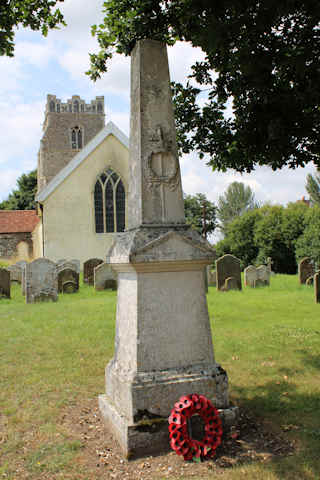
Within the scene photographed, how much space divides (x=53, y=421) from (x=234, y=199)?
52.5 metres

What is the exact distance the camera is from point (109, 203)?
25031 millimetres

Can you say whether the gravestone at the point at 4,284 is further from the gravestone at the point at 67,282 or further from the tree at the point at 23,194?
the tree at the point at 23,194

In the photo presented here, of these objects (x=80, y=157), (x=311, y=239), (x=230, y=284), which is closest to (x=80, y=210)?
(x=80, y=157)

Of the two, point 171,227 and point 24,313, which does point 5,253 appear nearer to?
point 24,313

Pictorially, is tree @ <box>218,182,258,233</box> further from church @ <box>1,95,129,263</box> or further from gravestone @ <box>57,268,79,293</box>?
gravestone @ <box>57,268,79,293</box>

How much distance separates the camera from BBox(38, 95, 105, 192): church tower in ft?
144

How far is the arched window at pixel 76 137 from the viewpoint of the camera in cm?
4523

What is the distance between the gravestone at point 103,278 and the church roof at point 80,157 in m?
10.3

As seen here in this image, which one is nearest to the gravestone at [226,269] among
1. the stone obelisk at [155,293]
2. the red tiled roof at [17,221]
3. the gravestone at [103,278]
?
the gravestone at [103,278]

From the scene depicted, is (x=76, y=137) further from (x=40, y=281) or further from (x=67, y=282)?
(x=40, y=281)

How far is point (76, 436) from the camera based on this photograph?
3.62 metres

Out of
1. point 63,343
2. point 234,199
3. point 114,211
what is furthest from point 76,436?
point 234,199

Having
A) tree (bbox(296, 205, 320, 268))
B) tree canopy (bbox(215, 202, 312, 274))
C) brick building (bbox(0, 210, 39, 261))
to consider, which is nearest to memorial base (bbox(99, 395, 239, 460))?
tree (bbox(296, 205, 320, 268))

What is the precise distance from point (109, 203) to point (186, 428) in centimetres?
2249
